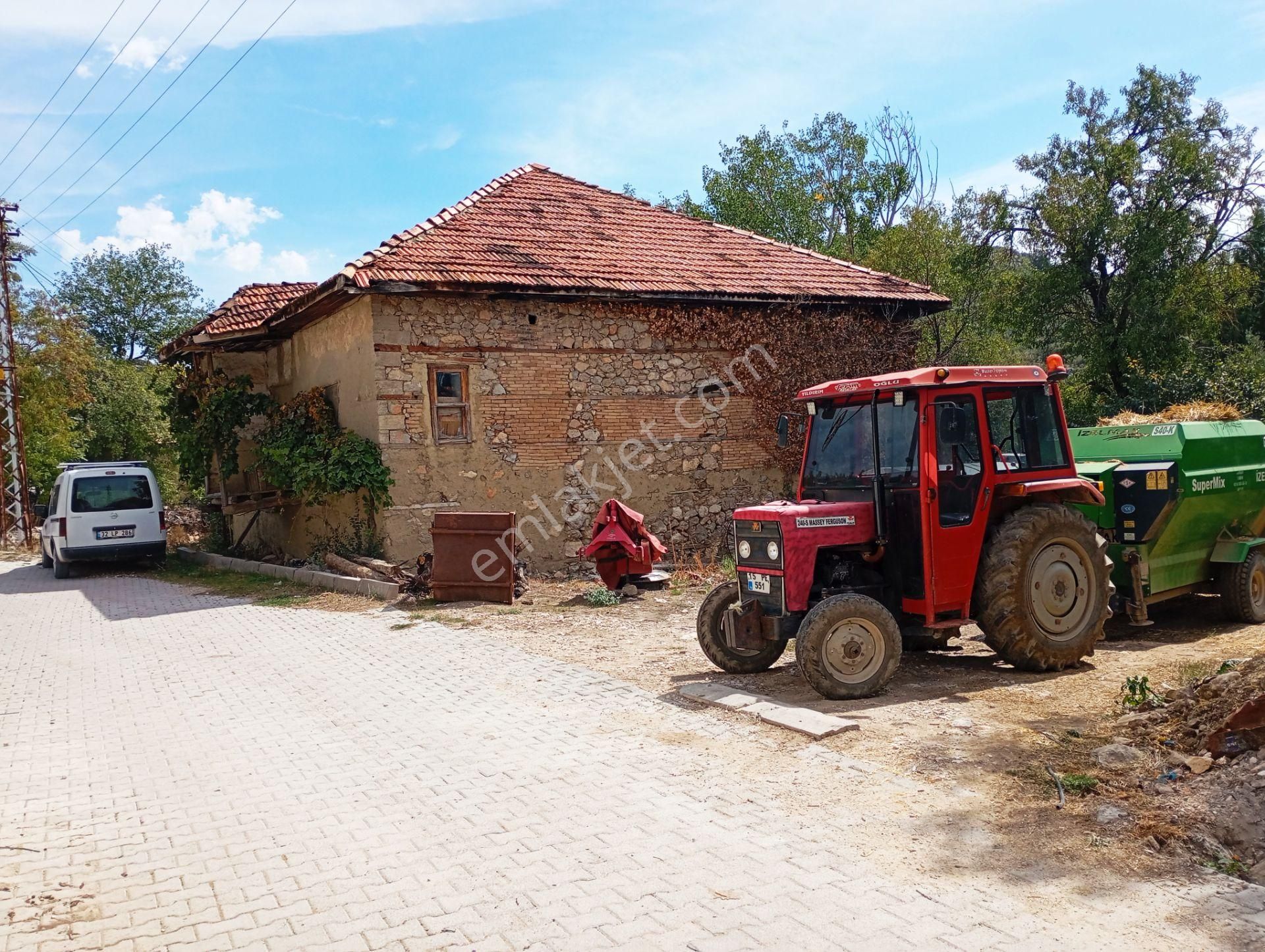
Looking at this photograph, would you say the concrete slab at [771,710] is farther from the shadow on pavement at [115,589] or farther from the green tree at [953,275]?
the green tree at [953,275]

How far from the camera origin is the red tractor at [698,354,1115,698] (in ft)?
22.2

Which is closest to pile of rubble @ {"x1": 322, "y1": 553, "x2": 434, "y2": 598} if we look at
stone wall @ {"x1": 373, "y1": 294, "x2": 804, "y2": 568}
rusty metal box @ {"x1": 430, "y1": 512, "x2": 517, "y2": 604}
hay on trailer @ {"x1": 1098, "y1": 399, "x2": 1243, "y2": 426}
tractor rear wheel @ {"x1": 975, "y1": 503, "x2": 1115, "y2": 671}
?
rusty metal box @ {"x1": 430, "y1": 512, "x2": 517, "y2": 604}

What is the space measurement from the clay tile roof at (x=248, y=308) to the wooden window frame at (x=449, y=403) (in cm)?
432

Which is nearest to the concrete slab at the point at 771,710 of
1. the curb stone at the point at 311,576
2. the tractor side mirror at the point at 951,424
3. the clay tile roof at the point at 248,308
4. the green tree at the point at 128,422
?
the tractor side mirror at the point at 951,424

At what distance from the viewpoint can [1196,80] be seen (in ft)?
73.6

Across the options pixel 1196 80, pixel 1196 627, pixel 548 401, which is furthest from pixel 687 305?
pixel 1196 80

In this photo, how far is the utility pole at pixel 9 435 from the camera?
23.1 metres

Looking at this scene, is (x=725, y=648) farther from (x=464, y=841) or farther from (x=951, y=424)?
(x=464, y=841)

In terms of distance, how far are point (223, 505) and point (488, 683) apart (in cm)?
1089

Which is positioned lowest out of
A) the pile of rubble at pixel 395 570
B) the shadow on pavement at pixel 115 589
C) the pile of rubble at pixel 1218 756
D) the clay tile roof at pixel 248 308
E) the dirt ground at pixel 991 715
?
the dirt ground at pixel 991 715

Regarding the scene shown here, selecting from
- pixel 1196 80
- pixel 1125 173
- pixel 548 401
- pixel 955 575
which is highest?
pixel 1196 80

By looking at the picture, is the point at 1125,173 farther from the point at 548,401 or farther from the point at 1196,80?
the point at 548,401

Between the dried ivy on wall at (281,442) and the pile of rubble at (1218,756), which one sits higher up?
the dried ivy on wall at (281,442)

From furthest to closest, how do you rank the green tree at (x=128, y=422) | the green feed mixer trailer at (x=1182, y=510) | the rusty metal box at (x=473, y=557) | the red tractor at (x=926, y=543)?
the green tree at (x=128, y=422), the rusty metal box at (x=473, y=557), the green feed mixer trailer at (x=1182, y=510), the red tractor at (x=926, y=543)
